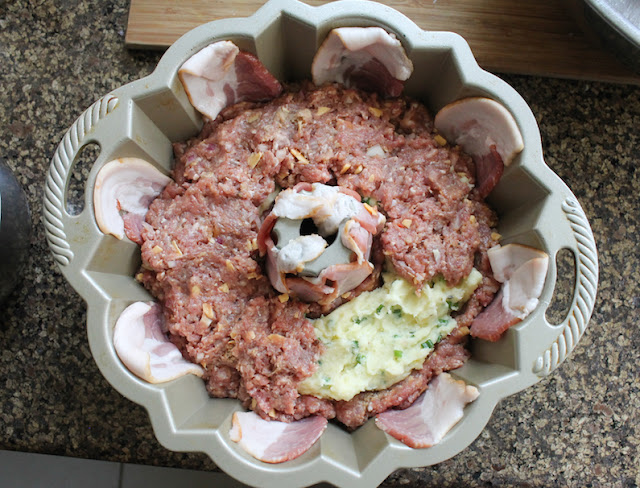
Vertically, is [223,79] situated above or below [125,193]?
above

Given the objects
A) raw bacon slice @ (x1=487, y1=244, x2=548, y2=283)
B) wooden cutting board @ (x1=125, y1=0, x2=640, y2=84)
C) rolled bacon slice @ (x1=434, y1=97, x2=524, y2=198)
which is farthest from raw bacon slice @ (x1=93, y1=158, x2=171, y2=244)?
raw bacon slice @ (x1=487, y1=244, x2=548, y2=283)

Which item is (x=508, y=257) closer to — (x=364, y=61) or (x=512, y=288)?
(x=512, y=288)

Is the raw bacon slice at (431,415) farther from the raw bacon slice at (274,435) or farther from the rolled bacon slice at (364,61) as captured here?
the rolled bacon slice at (364,61)

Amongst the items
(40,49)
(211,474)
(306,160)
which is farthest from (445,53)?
(211,474)

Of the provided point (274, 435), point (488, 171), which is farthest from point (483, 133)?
point (274, 435)

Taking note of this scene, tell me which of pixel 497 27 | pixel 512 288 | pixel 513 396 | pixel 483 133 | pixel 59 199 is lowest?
pixel 513 396

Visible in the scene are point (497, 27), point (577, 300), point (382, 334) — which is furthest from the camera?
point (497, 27)

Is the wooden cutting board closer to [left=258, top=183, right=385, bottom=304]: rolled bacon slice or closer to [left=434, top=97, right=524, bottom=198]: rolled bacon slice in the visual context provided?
[left=434, top=97, right=524, bottom=198]: rolled bacon slice
